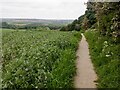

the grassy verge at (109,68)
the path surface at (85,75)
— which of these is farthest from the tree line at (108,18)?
the path surface at (85,75)

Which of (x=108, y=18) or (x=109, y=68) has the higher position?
(x=108, y=18)

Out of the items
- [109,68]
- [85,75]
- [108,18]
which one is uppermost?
[108,18]

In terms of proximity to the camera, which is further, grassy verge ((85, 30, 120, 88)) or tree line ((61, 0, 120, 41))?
tree line ((61, 0, 120, 41))

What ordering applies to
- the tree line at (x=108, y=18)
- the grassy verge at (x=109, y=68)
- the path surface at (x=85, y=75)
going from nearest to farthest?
the grassy verge at (x=109, y=68)
the path surface at (x=85, y=75)
the tree line at (x=108, y=18)

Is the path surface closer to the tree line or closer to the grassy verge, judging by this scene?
the grassy verge


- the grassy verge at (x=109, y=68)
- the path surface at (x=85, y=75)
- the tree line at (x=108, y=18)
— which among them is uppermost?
the tree line at (x=108, y=18)

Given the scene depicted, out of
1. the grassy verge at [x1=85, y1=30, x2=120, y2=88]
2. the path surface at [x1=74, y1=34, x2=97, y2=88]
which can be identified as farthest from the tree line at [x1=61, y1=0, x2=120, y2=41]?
the path surface at [x1=74, y1=34, x2=97, y2=88]

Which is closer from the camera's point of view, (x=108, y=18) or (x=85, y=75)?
(x=85, y=75)

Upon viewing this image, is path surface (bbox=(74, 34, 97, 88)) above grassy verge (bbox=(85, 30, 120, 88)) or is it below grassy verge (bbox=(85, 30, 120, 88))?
below

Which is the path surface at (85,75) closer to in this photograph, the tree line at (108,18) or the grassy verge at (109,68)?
the grassy verge at (109,68)


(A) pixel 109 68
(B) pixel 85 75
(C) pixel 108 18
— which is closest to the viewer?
(A) pixel 109 68

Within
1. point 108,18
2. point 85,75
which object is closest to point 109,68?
point 85,75

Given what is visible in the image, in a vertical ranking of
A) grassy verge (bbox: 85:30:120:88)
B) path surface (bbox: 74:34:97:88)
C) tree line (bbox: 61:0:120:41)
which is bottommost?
path surface (bbox: 74:34:97:88)

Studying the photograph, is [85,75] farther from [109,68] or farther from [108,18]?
[108,18]
